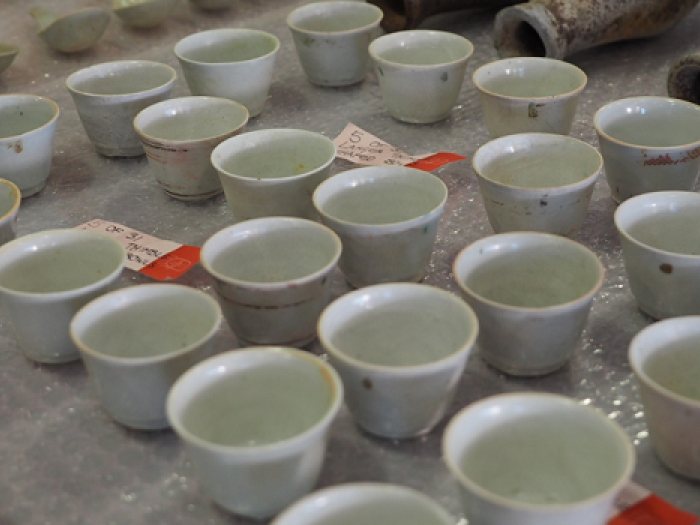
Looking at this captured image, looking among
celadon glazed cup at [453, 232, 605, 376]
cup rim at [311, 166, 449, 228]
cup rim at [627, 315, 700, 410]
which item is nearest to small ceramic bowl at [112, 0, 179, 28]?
cup rim at [311, 166, 449, 228]

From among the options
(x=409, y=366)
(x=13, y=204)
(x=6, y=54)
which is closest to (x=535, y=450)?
(x=409, y=366)

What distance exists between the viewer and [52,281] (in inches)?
43.0

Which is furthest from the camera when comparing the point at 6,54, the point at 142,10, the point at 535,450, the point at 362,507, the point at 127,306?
the point at 142,10

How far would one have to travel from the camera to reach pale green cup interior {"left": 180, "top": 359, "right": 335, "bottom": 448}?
0.84 meters

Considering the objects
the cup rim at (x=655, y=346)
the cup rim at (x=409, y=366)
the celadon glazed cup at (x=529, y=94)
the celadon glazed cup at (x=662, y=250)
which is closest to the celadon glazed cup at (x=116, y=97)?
the celadon glazed cup at (x=529, y=94)

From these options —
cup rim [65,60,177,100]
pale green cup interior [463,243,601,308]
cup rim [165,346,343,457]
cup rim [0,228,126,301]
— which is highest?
cup rim [65,60,177,100]

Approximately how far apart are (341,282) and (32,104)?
2.25 feet

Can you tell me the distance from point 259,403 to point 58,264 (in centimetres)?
39

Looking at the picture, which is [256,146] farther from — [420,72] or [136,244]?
[420,72]

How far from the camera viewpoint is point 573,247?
1007 millimetres

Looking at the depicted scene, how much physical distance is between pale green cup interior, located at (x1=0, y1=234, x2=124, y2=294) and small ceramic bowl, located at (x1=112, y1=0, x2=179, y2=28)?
0.95 metres

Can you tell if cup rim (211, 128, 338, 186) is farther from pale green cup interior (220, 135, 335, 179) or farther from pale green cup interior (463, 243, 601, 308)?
pale green cup interior (463, 243, 601, 308)

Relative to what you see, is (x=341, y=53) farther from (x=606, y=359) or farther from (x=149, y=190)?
(x=606, y=359)

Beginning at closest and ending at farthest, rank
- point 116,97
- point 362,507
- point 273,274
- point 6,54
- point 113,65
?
point 362,507
point 273,274
point 116,97
point 113,65
point 6,54
